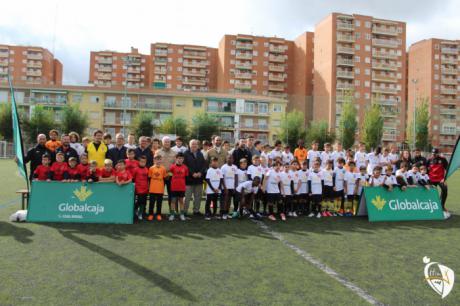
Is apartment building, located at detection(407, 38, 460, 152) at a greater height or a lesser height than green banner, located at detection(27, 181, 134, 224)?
greater

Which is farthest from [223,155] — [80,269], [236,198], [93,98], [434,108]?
[434,108]

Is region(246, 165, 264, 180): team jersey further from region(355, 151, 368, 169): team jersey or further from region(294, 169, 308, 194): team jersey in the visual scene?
region(355, 151, 368, 169): team jersey

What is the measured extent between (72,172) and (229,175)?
149 inches

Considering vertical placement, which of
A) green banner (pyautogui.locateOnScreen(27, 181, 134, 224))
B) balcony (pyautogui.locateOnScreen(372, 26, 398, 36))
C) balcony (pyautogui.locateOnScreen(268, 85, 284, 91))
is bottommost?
green banner (pyautogui.locateOnScreen(27, 181, 134, 224))

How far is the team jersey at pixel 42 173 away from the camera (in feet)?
29.1

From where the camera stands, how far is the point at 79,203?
27.3 ft

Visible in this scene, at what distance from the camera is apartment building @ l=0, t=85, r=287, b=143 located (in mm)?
61031

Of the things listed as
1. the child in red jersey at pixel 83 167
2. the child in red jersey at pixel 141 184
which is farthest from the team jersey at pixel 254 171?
the child in red jersey at pixel 83 167

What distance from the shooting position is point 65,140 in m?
9.52

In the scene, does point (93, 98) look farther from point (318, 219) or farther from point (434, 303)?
point (434, 303)

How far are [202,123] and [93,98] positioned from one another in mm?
20599

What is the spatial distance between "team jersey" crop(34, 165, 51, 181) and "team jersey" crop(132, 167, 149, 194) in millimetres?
2018

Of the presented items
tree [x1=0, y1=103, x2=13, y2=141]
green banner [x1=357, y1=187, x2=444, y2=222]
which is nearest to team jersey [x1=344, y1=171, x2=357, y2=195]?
green banner [x1=357, y1=187, x2=444, y2=222]

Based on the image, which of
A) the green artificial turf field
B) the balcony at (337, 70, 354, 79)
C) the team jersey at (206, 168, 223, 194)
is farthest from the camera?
the balcony at (337, 70, 354, 79)
